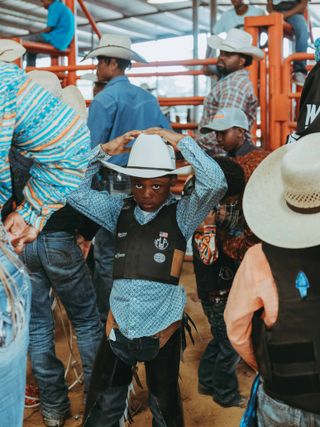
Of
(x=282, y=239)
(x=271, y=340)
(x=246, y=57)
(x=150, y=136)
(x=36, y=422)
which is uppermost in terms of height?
(x=246, y=57)

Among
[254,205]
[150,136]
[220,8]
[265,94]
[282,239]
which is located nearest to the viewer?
[282,239]

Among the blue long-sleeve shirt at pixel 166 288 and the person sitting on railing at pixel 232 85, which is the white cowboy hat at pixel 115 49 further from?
the blue long-sleeve shirt at pixel 166 288

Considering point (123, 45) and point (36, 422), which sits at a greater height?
point (123, 45)

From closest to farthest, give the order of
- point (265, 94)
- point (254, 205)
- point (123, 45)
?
point (254, 205)
point (123, 45)
point (265, 94)

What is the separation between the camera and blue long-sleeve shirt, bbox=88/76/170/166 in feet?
13.4

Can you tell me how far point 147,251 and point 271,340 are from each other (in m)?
0.96

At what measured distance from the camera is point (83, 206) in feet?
10.0

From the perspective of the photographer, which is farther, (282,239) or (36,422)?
(36,422)

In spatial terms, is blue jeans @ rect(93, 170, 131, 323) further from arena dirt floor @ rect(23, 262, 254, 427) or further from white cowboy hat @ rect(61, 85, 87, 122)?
arena dirt floor @ rect(23, 262, 254, 427)

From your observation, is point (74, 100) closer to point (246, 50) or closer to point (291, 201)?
point (246, 50)

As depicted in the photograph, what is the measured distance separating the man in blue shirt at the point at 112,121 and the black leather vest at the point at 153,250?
43.7 inches

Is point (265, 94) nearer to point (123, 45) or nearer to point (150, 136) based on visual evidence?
point (123, 45)

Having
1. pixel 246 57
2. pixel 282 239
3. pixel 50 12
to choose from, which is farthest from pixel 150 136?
pixel 50 12

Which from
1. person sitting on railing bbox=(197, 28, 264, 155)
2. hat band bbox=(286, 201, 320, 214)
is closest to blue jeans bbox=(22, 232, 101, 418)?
hat band bbox=(286, 201, 320, 214)
